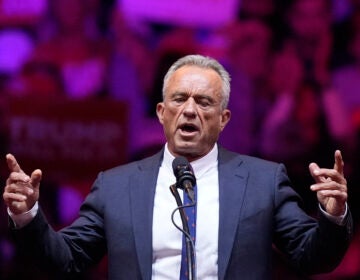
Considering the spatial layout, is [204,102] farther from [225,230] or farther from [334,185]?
[334,185]

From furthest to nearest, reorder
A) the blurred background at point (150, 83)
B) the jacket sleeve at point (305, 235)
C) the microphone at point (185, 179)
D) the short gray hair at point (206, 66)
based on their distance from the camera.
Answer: the blurred background at point (150, 83)
the short gray hair at point (206, 66)
the jacket sleeve at point (305, 235)
the microphone at point (185, 179)

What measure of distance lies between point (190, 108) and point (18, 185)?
2.15 ft

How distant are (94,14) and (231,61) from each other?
102 centimetres

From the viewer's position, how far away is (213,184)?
2.60 metres

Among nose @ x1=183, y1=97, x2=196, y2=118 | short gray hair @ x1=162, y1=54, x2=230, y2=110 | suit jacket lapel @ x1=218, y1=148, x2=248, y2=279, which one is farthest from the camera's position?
short gray hair @ x1=162, y1=54, x2=230, y2=110

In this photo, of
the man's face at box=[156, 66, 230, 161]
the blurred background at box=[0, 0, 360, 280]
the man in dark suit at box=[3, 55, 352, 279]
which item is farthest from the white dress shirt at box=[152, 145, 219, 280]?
the blurred background at box=[0, 0, 360, 280]

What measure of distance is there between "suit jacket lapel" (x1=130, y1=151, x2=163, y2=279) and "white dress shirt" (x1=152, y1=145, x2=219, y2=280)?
24 millimetres

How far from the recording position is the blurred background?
185 inches

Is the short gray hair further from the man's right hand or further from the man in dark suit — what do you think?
the man's right hand

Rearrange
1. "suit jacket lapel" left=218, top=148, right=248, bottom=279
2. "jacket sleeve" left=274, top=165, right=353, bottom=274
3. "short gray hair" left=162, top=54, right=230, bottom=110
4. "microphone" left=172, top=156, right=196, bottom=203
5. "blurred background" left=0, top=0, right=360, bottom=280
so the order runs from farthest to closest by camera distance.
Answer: "blurred background" left=0, top=0, right=360, bottom=280
"short gray hair" left=162, top=54, right=230, bottom=110
"suit jacket lapel" left=218, top=148, right=248, bottom=279
"jacket sleeve" left=274, top=165, right=353, bottom=274
"microphone" left=172, top=156, right=196, bottom=203

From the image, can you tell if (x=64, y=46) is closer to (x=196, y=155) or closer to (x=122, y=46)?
(x=122, y=46)

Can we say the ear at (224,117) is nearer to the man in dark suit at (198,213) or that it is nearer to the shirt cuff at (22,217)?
the man in dark suit at (198,213)

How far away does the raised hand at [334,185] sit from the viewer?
7.22 ft

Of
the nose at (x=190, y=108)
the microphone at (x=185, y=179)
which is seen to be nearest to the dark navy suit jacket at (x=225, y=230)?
the nose at (x=190, y=108)
